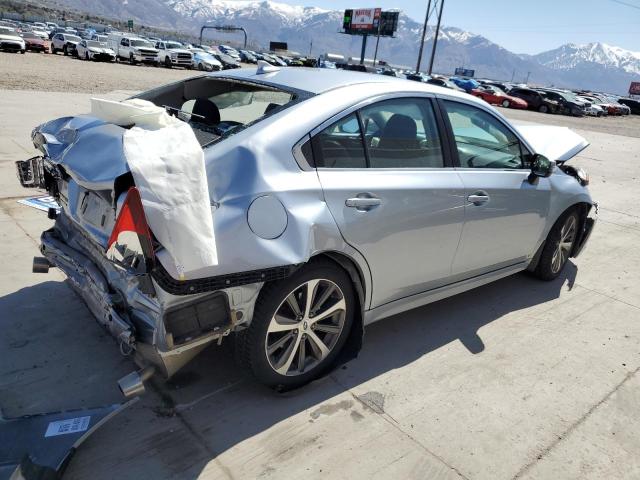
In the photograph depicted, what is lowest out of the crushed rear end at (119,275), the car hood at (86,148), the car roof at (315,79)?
the crushed rear end at (119,275)

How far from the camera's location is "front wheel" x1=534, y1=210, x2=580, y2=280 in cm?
437

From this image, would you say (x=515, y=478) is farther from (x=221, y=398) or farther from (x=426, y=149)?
(x=426, y=149)

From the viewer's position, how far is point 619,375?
11.2ft

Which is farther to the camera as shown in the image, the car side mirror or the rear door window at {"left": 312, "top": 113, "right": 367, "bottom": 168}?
the car side mirror

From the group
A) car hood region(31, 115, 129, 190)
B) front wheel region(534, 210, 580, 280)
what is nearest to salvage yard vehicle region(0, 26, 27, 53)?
car hood region(31, 115, 129, 190)

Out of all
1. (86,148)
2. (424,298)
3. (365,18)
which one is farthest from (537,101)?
(365,18)

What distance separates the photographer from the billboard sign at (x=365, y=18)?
8425 cm

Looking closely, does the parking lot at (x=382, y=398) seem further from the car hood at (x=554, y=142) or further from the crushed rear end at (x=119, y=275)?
the car hood at (x=554, y=142)

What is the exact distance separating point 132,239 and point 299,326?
3.15 ft

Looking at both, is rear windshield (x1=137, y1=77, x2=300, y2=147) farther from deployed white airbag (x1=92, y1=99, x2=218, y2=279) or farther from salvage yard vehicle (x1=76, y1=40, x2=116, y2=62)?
salvage yard vehicle (x1=76, y1=40, x2=116, y2=62)

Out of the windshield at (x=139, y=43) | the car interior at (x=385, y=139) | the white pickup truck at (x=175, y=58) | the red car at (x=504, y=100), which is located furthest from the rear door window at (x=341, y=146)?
the windshield at (x=139, y=43)

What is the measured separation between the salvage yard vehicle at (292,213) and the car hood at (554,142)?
928 millimetres

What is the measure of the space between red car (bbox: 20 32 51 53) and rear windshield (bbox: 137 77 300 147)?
125 feet

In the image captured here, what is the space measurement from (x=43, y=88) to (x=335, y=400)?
15158 mm
